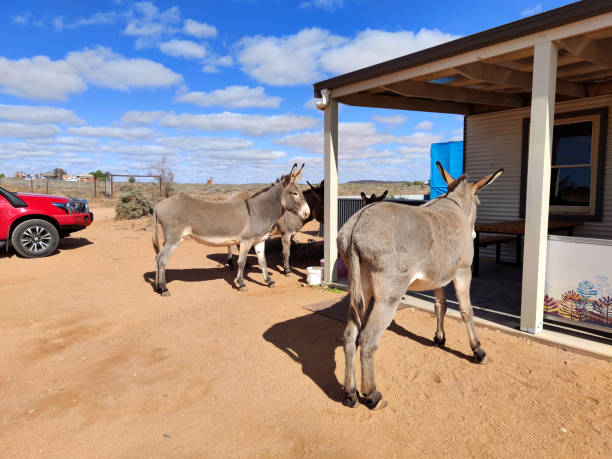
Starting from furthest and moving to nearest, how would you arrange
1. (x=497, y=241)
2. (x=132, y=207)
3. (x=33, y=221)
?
(x=132, y=207), (x=33, y=221), (x=497, y=241)

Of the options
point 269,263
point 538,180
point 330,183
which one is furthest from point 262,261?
point 538,180

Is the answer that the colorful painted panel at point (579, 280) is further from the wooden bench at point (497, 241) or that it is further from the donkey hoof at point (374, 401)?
the wooden bench at point (497, 241)

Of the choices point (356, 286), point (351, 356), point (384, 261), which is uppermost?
point (384, 261)

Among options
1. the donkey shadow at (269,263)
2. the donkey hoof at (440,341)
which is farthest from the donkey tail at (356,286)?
the donkey shadow at (269,263)

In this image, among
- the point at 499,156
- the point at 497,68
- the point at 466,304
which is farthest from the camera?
the point at 499,156

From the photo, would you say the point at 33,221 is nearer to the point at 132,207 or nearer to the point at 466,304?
the point at 132,207

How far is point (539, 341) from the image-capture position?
438 cm

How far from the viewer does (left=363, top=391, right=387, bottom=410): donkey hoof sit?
10.2 ft

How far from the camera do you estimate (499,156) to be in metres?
8.73

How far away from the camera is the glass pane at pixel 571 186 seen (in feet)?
24.7

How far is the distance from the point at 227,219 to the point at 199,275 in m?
2.05

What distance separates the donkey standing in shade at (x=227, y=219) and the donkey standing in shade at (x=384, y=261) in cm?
401

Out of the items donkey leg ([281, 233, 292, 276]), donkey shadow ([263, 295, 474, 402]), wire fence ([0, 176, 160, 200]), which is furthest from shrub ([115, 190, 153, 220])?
donkey shadow ([263, 295, 474, 402])

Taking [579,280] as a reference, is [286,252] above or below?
below
